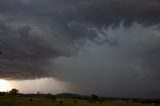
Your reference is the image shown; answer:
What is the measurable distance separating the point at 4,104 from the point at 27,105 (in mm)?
9523

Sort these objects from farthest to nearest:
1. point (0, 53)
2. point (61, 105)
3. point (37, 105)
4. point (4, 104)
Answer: point (0, 53), point (61, 105), point (37, 105), point (4, 104)

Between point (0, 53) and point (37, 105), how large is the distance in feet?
151

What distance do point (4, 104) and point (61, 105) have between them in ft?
95.5

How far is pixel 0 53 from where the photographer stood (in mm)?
149875

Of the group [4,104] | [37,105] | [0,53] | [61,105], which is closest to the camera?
[4,104]

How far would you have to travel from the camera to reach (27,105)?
113062 mm

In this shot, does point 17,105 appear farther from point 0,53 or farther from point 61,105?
point 0,53

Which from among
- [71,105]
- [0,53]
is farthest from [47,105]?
[0,53]

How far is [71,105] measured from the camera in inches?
5148

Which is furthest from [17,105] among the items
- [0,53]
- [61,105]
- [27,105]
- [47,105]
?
[0,53]

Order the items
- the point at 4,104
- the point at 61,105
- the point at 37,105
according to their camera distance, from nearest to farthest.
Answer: the point at 4,104 < the point at 37,105 < the point at 61,105

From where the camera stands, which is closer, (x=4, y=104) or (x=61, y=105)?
(x=4, y=104)

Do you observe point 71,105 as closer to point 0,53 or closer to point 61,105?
point 61,105

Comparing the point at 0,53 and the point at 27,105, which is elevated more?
the point at 0,53
